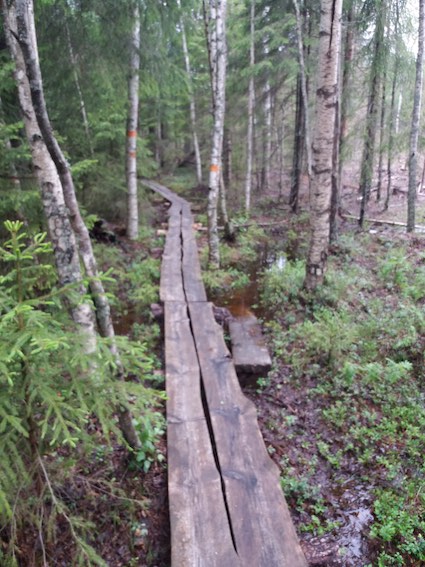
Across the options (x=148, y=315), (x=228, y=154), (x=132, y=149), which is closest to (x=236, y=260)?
(x=148, y=315)

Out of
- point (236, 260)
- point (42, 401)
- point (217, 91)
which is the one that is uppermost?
point (217, 91)

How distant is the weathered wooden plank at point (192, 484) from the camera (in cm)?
286

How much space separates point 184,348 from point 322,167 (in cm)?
407

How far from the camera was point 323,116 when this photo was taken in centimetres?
640

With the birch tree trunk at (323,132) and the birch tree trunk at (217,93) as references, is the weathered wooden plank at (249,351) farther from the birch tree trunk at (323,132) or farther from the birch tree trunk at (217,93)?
the birch tree trunk at (217,93)

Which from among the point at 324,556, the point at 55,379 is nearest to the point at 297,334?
the point at 324,556

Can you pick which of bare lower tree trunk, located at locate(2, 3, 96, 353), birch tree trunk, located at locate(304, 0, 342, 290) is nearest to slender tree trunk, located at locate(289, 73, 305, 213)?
birch tree trunk, located at locate(304, 0, 342, 290)

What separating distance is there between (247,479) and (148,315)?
4.68m

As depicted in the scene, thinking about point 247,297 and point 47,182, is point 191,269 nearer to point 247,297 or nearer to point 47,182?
point 247,297

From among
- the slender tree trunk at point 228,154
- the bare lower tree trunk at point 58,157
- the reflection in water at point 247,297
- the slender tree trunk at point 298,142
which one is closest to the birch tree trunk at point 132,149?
the reflection in water at point 247,297

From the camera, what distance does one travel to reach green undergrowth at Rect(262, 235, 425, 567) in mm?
3467

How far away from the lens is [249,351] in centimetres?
579

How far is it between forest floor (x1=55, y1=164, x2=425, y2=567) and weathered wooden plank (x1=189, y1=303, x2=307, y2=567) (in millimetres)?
377

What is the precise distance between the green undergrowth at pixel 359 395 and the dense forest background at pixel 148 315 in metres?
0.02
